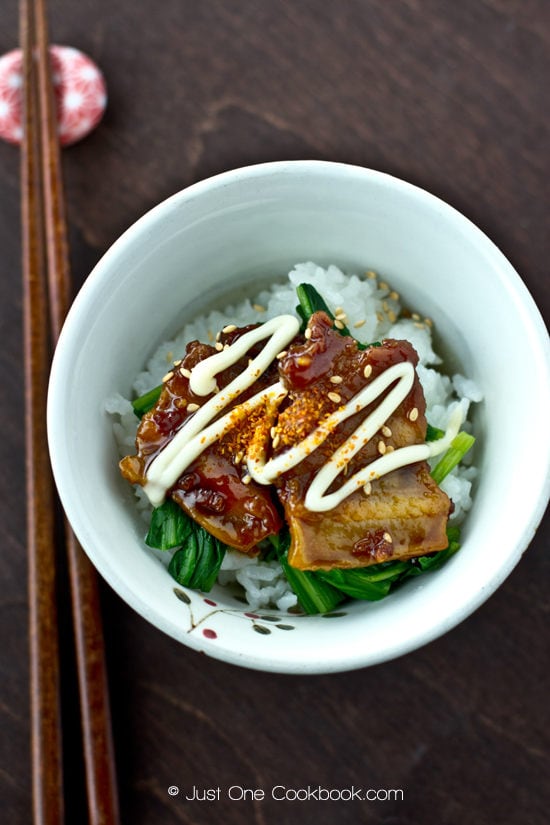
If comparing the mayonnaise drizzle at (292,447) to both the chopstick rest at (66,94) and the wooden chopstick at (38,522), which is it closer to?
the wooden chopstick at (38,522)

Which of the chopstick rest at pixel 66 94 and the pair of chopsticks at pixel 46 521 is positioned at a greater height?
the chopstick rest at pixel 66 94

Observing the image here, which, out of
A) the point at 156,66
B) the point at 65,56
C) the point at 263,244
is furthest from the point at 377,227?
the point at 65,56

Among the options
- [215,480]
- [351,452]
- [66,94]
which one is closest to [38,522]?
[215,480]

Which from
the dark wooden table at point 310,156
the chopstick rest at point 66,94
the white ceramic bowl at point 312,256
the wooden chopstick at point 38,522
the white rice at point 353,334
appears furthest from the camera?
the chopstick rest at point 66,94

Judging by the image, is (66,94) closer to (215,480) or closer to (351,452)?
(215,480)

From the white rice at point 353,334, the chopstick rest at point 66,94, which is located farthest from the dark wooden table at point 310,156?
the white rice at point 353,334

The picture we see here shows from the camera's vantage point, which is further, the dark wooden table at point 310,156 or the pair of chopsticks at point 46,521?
the dark wooden table at point 310,156

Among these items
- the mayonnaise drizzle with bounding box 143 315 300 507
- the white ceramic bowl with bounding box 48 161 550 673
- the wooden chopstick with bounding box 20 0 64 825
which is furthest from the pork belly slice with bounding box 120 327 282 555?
the wooden chopstick with bounding box 20 0 64 825
